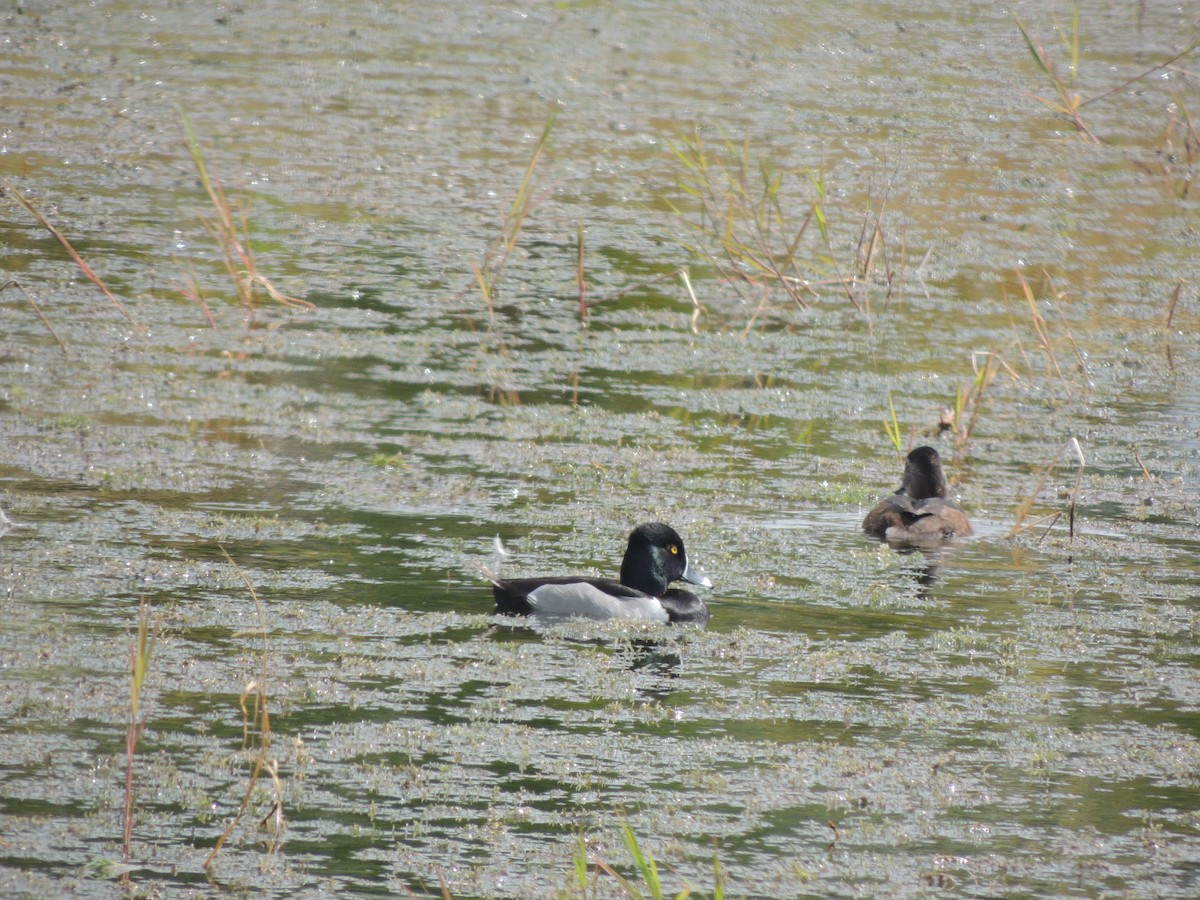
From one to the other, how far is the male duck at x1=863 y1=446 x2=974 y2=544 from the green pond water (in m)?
0.14

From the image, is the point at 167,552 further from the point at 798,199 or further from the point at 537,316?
the point at 798,199

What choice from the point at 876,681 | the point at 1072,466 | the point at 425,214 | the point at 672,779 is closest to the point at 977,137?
the point at 425,214

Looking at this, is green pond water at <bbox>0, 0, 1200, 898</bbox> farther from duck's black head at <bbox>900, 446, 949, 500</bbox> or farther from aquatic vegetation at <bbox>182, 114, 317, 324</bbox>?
duck's black head at <bbox>900, 446, 949, 500</bbox>

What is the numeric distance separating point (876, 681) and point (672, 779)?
131 centimetres

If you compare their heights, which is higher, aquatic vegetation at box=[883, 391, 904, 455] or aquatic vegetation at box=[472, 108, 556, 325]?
aquatic vegetation at box=[472, 108, 556, 325]

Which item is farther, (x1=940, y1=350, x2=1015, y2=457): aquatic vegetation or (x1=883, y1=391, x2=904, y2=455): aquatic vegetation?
(x1=940, y1=350, x2=1015, y2=457): aquatic vegetation

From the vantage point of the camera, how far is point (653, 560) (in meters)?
7.21

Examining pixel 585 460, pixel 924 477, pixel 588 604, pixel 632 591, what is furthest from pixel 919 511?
pixel 588 604

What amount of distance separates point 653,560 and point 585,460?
188 cm

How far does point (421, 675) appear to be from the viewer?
6223 millimetres

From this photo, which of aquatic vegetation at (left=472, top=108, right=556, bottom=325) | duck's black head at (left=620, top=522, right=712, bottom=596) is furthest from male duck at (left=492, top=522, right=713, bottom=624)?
aquatic vegetation at (left=472, top=108, right=556, bottom=325)

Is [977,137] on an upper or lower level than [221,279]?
upper

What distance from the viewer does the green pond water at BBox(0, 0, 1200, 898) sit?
206 inches

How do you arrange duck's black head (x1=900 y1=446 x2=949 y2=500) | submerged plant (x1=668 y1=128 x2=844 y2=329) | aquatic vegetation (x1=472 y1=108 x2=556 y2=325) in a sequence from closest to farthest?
duck's black head (x1=900 y1=446 x2=949 y2=500)
aquatic vegetation (x1=472 y1=108 x2=556 y2=325)
submerged plant (x1=668 y1=128 x2=844 y2=329)
